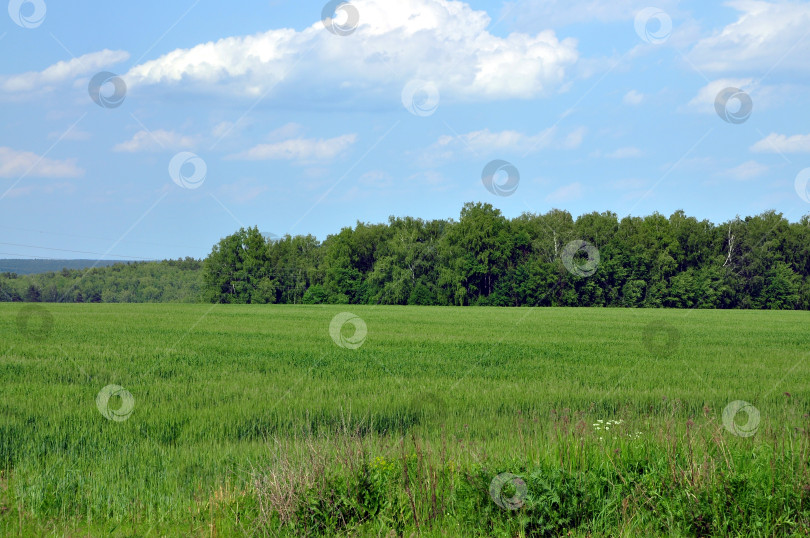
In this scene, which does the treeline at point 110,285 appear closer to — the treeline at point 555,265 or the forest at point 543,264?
the forest at point 543,264

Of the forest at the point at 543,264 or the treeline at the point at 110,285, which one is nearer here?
the forest at the point at 543,264

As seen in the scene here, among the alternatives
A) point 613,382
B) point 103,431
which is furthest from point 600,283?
point 103,431

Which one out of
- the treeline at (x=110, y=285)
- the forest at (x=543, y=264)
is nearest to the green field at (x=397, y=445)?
the forest at (x=543, y=264)

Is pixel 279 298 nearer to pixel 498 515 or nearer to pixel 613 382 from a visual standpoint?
pixel 613 382

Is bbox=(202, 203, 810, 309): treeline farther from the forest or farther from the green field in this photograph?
the green field

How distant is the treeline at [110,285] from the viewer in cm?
10650

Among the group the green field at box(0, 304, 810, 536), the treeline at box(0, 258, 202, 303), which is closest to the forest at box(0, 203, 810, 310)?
the treeline at box(0, 258, 202, 303)

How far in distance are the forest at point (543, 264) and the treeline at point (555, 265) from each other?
0.51 ft

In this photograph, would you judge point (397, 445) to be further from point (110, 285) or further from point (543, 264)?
point (110, 285)

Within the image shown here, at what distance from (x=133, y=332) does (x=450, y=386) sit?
23305 mm

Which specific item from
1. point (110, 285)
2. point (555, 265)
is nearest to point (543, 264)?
point (555, 265)

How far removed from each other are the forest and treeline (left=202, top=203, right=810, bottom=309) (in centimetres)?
16

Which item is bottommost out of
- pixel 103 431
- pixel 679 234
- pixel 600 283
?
pixel 103 431

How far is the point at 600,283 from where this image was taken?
88.9 meters
